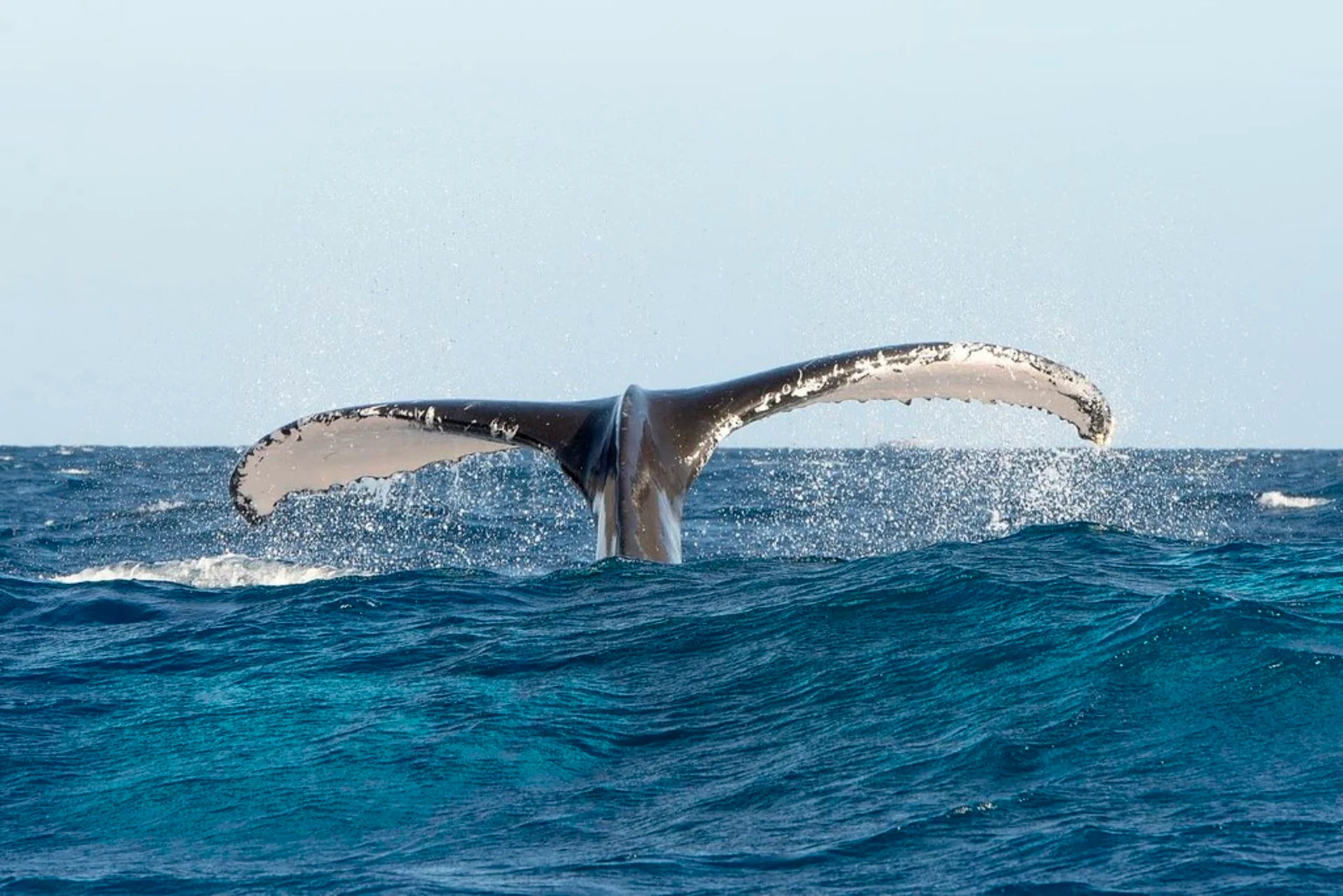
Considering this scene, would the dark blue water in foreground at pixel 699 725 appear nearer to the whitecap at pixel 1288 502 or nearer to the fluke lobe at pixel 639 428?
the fluke lobe at pixel 639 428

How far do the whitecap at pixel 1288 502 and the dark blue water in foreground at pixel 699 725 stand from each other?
15498 millimetres

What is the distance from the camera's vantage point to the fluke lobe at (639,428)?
31.7ft

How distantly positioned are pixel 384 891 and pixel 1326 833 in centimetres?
292

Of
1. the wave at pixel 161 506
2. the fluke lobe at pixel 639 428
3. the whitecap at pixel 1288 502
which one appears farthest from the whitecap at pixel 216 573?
the whitecap at pixel 1288 502

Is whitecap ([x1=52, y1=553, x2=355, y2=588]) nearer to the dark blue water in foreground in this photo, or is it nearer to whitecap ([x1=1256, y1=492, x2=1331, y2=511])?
the dark blue water in foreground

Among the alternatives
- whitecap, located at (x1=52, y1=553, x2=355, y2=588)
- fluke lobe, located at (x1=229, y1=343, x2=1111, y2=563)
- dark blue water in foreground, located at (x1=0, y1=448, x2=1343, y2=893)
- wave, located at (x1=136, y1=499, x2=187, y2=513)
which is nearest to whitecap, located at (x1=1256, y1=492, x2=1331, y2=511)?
dark blue water in foreground, located at (x1=0, y1=448, x2=1343, y2=893)

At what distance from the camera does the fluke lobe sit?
966 cm

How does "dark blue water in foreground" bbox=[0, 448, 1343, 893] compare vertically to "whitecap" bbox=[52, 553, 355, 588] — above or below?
below

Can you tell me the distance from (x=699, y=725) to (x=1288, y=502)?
2338 cm

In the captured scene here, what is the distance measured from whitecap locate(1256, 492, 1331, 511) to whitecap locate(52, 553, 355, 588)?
→ 711 inches

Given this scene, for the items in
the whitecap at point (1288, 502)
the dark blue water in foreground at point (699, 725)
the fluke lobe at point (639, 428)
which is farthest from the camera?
the whitecap at point (1288, 502)

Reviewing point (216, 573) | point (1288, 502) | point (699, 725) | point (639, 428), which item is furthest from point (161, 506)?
point (699, 725)

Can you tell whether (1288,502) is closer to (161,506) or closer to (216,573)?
(161,506)

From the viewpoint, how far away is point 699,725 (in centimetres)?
671
